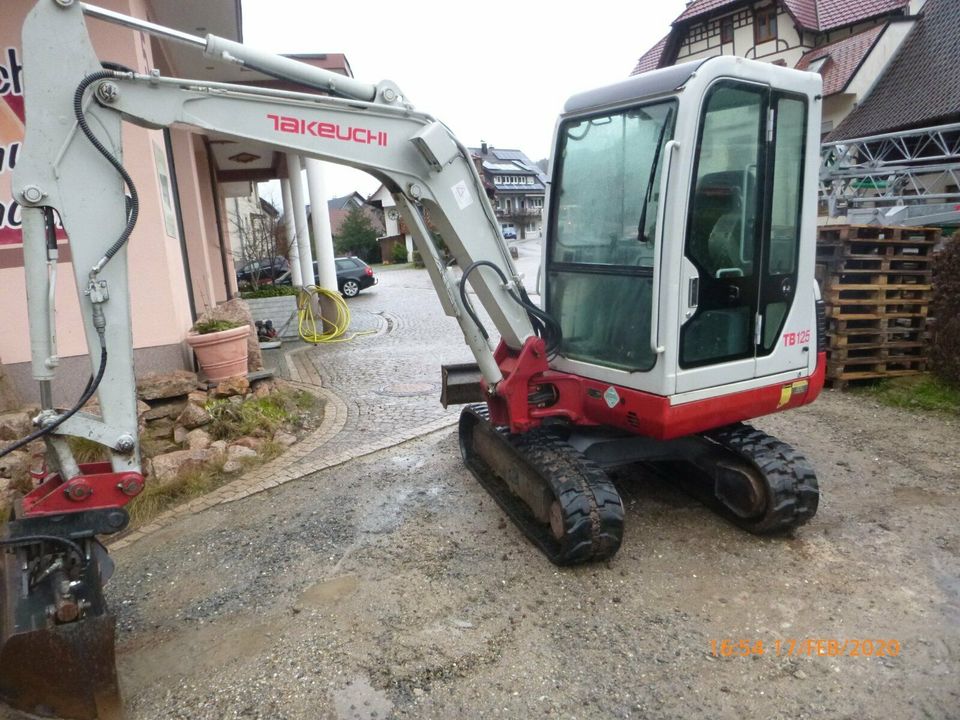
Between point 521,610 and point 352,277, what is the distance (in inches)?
748

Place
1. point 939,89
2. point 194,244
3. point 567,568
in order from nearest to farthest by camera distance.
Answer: point 567,568, point 194,244, point 939,89

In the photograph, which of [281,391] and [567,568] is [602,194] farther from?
[281,391]

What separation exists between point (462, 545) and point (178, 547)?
1.72 m

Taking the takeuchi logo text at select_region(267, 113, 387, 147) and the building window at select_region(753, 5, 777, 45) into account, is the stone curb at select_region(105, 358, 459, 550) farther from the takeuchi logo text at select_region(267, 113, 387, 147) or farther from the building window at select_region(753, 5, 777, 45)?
the building window at select_region(753, 5, 777, 45)

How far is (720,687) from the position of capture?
276cm

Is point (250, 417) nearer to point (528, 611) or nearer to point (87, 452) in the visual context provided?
point (87, 452)

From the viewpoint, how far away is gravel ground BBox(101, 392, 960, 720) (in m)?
2.73

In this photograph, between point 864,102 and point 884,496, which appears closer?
point 884,496

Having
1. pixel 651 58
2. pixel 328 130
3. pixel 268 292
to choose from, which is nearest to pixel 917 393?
pixel 328 130

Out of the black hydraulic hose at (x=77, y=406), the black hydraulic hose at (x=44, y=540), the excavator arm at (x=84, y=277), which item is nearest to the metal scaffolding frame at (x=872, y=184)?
the excavator arm at (x=84, y=277)

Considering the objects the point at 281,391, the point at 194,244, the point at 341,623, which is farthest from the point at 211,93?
the point at 194,244

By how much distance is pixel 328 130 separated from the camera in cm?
318

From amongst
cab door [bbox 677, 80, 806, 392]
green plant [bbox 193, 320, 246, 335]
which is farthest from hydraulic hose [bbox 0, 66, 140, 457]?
green plant [bbox 193, 320, 246, 335]
